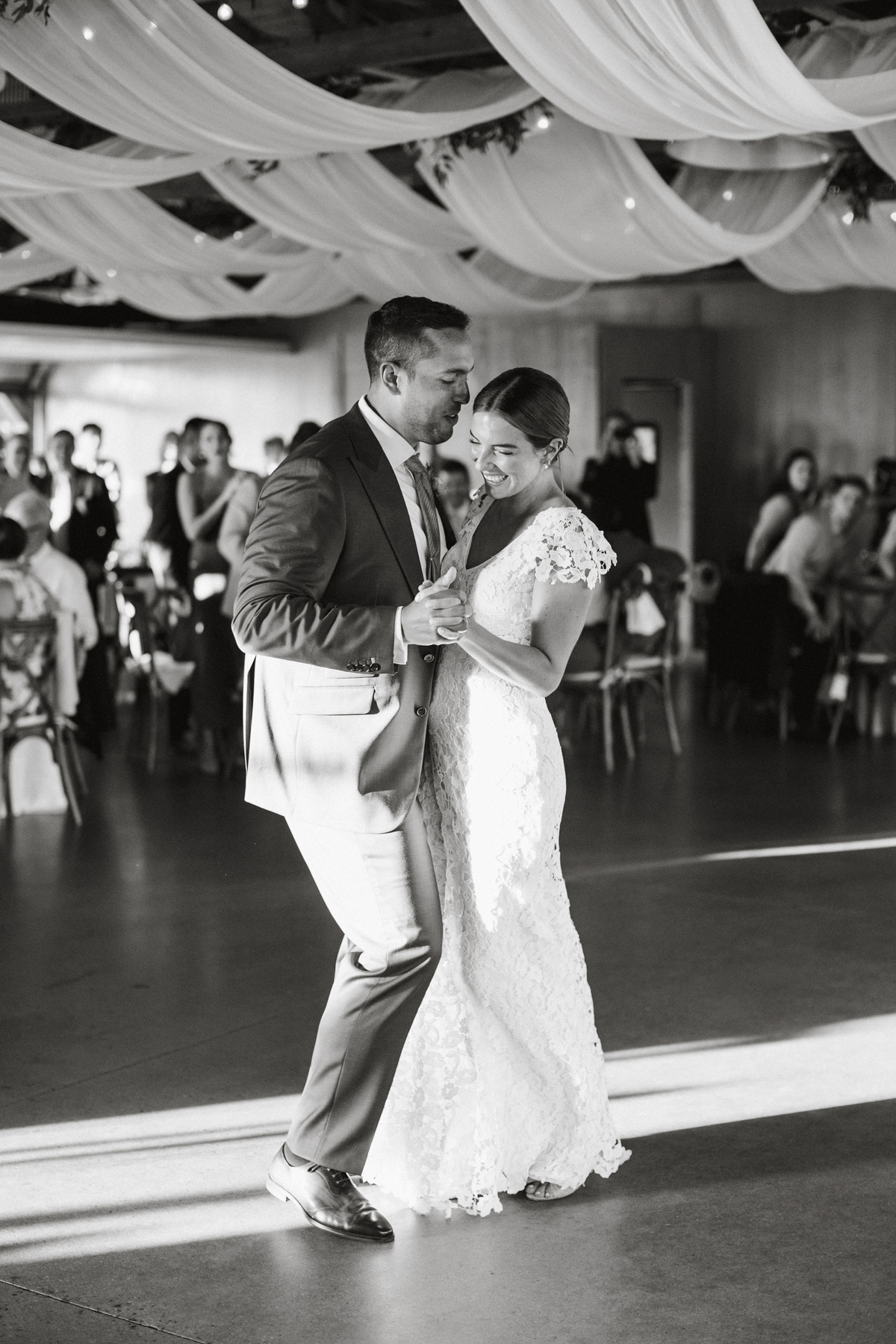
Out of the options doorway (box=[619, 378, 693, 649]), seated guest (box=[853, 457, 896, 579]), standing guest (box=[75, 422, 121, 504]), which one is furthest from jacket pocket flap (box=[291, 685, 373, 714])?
doorway (box=[619, 378, 693, 649])

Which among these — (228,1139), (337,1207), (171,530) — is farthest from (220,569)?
(337,1207)

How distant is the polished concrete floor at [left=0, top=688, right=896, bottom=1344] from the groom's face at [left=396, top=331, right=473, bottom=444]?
4.61 ft

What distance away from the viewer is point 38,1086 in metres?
3.74

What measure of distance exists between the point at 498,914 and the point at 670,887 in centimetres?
266

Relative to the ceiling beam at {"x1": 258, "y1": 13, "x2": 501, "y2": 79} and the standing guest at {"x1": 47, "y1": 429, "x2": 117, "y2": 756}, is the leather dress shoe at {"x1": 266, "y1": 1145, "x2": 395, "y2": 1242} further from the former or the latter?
the standing guest at {"x1": 47, "y1": 429, "x2": 117, "y2": 756}

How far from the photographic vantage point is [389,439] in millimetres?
2895

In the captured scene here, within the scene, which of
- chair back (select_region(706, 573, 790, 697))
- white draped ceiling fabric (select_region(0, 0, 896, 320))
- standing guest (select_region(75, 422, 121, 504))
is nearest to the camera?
white draped ceiling fabric (select_region(0, 0, 896, 320))

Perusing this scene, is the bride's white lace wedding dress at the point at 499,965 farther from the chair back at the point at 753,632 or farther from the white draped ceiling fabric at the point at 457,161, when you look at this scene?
the chair back at the point at 753,632

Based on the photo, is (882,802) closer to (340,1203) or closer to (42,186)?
(42,186)

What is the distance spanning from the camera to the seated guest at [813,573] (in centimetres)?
917

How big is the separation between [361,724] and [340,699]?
54 mm

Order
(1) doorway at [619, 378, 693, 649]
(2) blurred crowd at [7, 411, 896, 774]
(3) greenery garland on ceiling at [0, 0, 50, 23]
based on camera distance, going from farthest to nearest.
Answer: (1) doorway at [619, 378, 693, 649] → (2) blurred crowd at [7, 411, 896, 774] → (3) greenery garland on ceiling at [0, 0, 50, 23]

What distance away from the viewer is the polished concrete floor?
2676 millimetres

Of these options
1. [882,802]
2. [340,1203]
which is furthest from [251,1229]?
[882,802]
